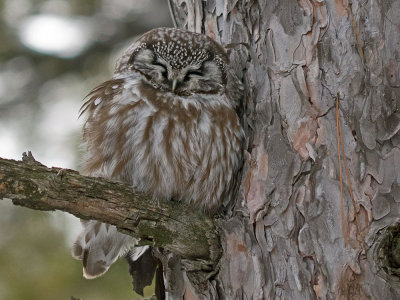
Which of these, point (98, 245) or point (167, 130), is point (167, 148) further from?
point (98, 245)

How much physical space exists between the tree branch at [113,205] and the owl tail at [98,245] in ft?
1.55

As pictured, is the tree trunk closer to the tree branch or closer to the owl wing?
the tree branch

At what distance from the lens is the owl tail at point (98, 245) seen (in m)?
3.05

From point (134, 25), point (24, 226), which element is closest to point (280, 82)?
point (134, 25)

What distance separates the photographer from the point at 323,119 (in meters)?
2.44

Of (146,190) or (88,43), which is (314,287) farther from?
(88,43)

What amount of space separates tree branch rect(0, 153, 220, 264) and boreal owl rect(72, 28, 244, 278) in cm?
15

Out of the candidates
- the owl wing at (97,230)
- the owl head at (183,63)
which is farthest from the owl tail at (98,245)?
the owl head at (183,63)

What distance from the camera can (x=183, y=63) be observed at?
304 cm

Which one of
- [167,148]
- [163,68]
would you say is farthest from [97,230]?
[163,68]

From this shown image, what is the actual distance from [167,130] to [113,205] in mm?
542

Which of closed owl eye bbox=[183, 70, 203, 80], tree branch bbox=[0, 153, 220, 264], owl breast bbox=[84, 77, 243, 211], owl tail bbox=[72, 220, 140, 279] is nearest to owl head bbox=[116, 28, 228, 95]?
closed owl eye bbox=[183, 70, 203, 80]

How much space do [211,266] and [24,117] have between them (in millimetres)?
2633

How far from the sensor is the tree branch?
2.23 m
